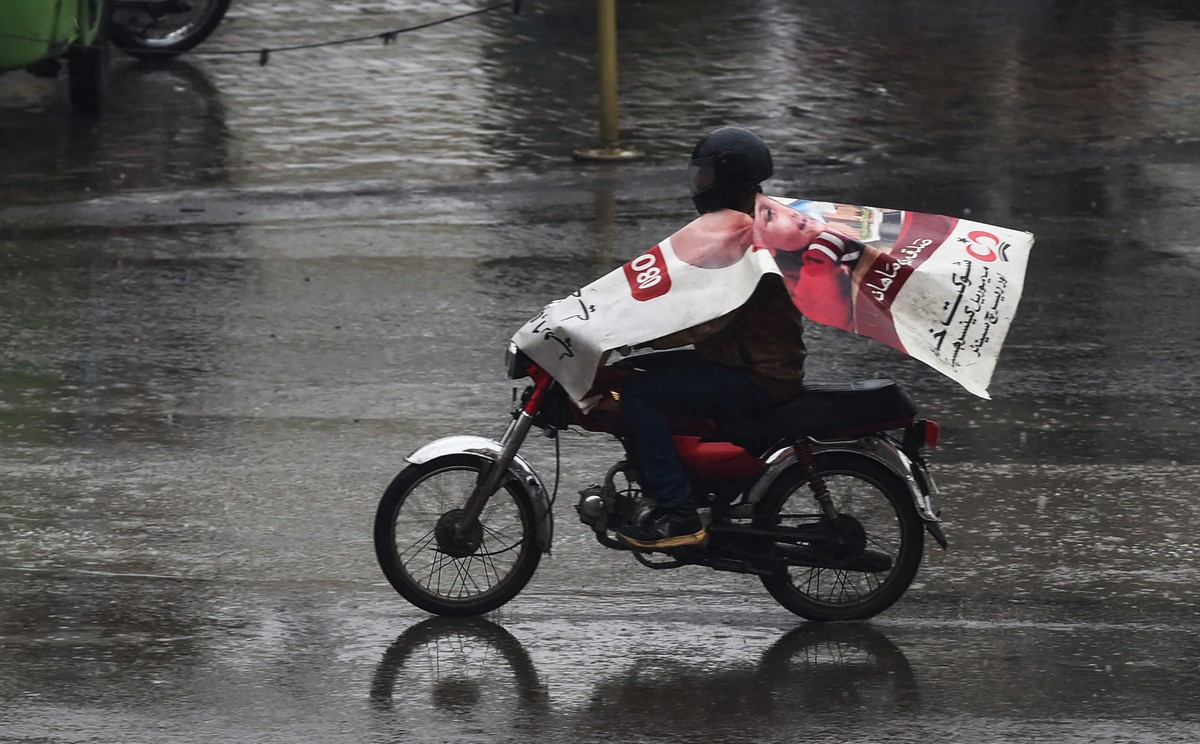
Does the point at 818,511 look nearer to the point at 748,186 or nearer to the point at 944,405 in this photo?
the point at 748,186

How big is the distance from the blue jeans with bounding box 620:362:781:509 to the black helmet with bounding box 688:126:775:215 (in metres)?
0.58

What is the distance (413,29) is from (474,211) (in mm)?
6546

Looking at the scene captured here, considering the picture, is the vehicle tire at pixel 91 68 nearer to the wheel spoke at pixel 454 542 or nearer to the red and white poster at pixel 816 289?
the wheel spoke at pixel 454 542

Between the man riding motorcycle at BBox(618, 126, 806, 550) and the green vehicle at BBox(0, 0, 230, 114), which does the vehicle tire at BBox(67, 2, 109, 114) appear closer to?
the green vehicle at BBox(0, 0, 230, 114)

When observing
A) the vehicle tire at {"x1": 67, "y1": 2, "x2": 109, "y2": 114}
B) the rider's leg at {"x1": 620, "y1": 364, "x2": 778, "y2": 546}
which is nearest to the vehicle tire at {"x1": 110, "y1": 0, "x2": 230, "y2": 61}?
the vehicle tire at {"x1": 67, "y1": 2, "x2": 109, "y2": 114}

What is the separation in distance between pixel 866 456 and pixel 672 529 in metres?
0.73

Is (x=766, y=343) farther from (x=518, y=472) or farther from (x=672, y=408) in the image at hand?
(x=518, y=472)

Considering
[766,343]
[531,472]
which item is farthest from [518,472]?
[766,343]

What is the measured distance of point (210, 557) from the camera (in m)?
6.86

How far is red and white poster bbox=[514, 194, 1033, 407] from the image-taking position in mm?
5855

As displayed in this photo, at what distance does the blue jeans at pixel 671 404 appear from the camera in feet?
19.9

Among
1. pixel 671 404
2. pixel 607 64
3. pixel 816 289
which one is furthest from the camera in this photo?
pixel 607 64

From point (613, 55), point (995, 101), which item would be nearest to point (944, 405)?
point (613, 55)

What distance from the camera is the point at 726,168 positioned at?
601cm
